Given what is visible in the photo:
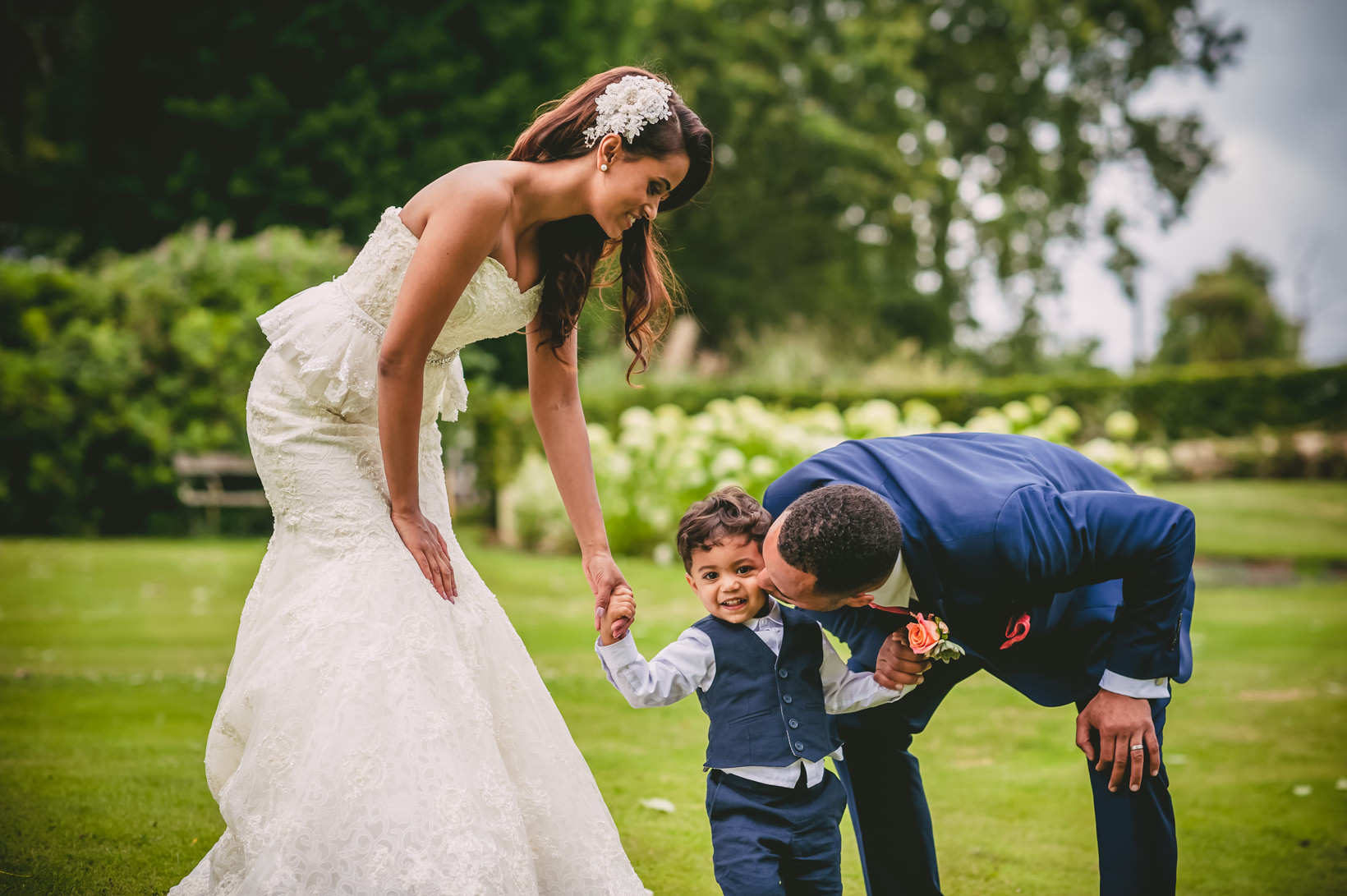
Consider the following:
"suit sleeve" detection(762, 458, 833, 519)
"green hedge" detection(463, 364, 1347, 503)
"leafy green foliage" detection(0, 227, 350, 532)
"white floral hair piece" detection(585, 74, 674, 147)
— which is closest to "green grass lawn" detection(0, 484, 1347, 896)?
"suit sleeve" detection(762, 458, 833, 519)

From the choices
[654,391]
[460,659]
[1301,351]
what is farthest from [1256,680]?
[1301,351]

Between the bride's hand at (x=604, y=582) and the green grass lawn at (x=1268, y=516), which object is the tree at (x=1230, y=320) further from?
the bride's hand at (x=604, y=582)

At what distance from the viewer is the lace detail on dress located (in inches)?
95.8

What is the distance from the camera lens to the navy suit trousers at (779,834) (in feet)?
7.84

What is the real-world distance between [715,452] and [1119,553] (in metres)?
7.07

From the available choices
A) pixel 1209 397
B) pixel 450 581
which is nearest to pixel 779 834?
pixel 450 581

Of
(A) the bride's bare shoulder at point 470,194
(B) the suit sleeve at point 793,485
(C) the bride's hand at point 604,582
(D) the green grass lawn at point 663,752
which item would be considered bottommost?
(D) the green grass lawn at point 663,752

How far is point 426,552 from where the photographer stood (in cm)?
244

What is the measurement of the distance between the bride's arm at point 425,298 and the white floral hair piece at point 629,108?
0.29m

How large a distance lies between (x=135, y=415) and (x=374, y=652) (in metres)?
9.58

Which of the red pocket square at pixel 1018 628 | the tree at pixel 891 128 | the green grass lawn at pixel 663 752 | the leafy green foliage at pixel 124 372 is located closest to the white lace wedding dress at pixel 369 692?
the green grass lawn at pixel 663 752

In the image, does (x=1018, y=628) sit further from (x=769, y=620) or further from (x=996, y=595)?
(x=769, y=620)

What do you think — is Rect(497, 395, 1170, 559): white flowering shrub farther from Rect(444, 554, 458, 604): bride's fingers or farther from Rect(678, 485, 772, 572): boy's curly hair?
Rect(444, 554, 458, 604): bride's fingers

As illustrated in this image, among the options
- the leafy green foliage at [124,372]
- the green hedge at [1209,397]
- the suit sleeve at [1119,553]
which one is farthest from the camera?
the green hedge at [1209,397]
